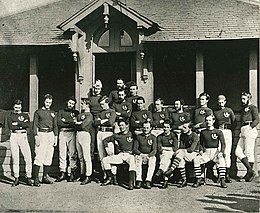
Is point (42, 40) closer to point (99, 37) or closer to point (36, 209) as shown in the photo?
point (99, 37)

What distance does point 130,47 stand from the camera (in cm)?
1120

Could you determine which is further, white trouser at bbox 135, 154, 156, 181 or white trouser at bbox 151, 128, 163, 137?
white trouser at bbox 151, 128, 163, 137

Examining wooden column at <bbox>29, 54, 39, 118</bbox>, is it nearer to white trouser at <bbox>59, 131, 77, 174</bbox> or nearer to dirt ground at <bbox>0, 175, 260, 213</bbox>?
white trouser at <bbox>59, 131, 77, 174</bbox>

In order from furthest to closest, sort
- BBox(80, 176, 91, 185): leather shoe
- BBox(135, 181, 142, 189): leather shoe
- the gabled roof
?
1. the gabled roof
2. BBox(80, 176, 91, 185): leather shoe
3. BBox(135, 181, 142, 189): leather shoe

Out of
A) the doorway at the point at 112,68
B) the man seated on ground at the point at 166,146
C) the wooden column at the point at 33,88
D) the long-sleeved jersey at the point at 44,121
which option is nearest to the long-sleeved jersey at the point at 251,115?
the man seated on ground at the point at 166,146

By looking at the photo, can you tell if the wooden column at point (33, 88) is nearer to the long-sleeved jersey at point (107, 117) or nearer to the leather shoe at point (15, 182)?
the leather shoe at point (15, 182)

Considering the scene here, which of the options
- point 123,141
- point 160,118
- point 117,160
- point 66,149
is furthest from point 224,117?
point 66,149

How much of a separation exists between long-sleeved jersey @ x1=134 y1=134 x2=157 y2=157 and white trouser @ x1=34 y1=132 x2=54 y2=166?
1.83 metres

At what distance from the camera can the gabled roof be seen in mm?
10750

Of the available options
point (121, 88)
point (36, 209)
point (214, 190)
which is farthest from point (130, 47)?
point (36, 209)

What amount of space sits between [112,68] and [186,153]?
13.6 feet

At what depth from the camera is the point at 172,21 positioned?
11.6m

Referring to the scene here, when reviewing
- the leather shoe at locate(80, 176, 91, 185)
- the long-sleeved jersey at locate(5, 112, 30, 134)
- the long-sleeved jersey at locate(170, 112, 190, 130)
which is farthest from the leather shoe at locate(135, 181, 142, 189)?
the long-sleeved jersey at locate(5, 112, 30, 134)

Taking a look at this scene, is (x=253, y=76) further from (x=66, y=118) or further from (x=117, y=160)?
(x=66, y=118)
